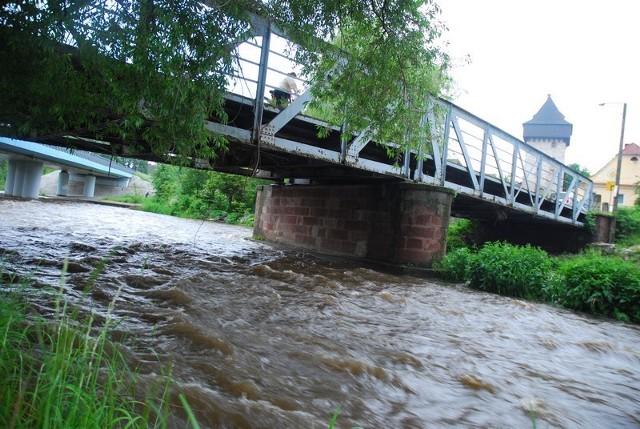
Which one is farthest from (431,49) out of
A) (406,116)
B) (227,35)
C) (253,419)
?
(253,419)

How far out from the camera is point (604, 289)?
26.5ft

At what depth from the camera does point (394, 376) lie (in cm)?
348

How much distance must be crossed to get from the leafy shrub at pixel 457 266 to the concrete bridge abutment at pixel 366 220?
0.38 meters

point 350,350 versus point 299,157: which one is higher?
point 299,157

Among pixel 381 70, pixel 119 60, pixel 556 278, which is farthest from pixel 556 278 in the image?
pixel 119 60

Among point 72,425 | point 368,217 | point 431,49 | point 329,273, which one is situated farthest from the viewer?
point 368,217

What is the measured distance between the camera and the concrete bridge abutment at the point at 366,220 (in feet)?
37.2

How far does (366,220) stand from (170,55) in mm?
8596

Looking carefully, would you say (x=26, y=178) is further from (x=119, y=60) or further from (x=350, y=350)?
(x=350, y=350)

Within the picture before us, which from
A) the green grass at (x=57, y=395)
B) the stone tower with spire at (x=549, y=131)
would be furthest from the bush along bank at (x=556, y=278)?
the stone tower with spire at (x=549, y=131)

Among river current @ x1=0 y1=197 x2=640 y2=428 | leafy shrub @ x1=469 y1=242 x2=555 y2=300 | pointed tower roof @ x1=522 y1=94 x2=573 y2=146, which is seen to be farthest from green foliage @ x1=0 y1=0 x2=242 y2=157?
pointed tower roof @ x1=522 y1=94 x2=573 y2=146

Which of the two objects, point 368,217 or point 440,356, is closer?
point 440,356

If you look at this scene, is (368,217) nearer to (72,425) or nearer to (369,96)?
(369,96)

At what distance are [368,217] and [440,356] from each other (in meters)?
8.45
